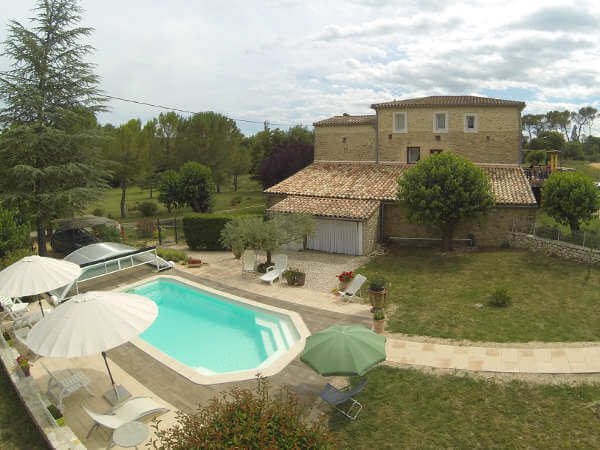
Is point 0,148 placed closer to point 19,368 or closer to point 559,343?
point 19,368

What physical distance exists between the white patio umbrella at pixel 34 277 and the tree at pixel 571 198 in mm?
21432

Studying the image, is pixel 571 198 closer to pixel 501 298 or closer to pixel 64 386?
pixel 501 298

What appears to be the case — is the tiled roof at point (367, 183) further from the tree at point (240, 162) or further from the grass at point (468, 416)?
the tree at point (240, 162)

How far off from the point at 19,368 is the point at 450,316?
12888 mm

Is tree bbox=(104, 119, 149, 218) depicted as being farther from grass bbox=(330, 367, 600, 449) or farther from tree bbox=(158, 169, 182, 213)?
grass bbox=(330, 367, 600, 449)

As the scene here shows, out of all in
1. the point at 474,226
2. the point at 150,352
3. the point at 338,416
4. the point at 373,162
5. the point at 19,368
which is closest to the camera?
the point at 338,416

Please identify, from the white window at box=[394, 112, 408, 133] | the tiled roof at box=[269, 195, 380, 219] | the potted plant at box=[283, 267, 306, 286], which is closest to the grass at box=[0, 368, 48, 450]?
the potted plant at box=[283, 267, 306, 286]

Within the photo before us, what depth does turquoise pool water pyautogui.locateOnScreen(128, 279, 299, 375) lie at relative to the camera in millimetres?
12258

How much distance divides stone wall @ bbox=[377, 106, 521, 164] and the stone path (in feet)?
62.2

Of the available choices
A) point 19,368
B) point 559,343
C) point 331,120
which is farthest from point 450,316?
point 331,120

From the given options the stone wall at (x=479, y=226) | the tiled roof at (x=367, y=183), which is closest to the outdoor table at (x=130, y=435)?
the stone wall at (x=479, y=226)

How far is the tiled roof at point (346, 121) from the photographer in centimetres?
2994

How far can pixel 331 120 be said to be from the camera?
107 feet

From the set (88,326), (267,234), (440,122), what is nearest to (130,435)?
(88,326)
